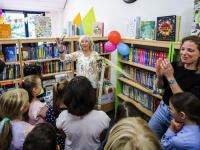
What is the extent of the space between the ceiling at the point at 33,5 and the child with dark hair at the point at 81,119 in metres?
5.60

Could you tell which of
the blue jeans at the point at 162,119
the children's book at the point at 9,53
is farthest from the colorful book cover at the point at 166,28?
the children's book at the point at 9,53

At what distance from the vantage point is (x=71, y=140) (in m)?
1.24

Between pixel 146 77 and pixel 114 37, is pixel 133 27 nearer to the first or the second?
pixel 114 37

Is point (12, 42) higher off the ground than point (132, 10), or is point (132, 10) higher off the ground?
point (132, 10)

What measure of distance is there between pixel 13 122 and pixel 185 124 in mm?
1238

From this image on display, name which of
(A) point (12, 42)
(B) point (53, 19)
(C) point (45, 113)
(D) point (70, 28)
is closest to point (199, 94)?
(C) point (45, 113)

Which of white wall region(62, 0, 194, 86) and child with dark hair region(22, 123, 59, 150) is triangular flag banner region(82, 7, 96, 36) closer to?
white wall region(62, 0, 194, 86)

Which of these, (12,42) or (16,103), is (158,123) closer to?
(16,103)

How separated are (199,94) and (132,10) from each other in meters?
2.07

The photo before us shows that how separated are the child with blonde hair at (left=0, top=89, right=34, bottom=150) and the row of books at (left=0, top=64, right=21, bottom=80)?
1745 mm

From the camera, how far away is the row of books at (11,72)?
2.72 m

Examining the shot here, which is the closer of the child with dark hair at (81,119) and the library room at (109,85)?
the library room at (109,85)

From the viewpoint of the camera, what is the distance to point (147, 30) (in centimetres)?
233

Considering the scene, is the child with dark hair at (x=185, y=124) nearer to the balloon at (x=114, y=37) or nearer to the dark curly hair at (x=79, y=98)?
the dark curly hair at (x=79, y=98)
